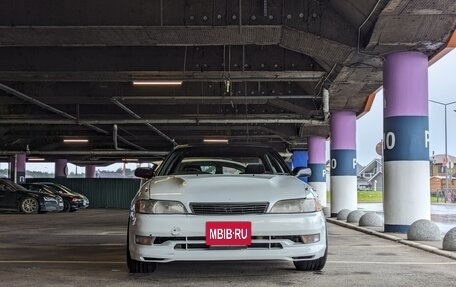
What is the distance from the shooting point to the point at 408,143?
12.4 meters

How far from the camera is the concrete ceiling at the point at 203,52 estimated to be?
11391mm

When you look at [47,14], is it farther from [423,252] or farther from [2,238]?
[423,252]

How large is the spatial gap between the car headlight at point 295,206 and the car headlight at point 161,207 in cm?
88

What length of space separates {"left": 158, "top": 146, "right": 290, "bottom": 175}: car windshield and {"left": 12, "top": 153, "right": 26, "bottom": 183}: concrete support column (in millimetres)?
32056

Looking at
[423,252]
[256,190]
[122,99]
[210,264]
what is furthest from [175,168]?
[122,99]

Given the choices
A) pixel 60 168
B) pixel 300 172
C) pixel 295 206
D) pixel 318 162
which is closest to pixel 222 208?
pixel 295 206

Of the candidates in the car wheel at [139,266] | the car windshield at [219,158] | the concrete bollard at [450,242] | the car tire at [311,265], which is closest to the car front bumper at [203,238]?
the car wheel at [139,266]

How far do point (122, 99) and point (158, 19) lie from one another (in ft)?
26.4

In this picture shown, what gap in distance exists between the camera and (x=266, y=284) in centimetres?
584

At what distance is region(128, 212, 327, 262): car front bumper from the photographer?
554 cm

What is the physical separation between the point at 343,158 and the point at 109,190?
21.0m

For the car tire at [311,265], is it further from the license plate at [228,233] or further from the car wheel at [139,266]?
the car wheel at [139,266]

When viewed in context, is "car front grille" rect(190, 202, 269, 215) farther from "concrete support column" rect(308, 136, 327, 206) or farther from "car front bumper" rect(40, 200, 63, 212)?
"concrete support column" rect(308, 136, 327, 206)

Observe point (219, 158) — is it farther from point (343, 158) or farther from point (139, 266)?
point (343, 158)
